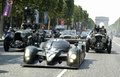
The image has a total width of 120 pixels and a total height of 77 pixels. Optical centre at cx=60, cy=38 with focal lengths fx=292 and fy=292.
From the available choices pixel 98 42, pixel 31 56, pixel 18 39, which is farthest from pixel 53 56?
pixel 98 42

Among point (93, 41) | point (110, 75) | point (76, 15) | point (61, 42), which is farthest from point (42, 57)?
point (76, 15)

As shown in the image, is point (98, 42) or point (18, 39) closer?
point (18, 39)

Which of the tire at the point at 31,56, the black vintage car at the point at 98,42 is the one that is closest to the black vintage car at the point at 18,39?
the black vintage car at the point at 98,42

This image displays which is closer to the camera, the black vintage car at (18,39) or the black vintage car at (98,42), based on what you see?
the black vintage car at (18,39)

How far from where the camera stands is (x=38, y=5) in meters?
56.1

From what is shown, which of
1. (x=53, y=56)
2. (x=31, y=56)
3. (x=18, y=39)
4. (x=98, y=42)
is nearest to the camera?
(x=53, y=56)

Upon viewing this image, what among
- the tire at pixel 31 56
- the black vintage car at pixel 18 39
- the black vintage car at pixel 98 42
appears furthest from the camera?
the black vintage car at pixel 98 42

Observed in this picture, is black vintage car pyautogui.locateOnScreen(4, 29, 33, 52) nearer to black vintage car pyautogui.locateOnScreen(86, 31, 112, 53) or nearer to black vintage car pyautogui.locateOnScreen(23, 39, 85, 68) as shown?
black vintage car pyautogui.locateOnScreen(86, 31, 112, 53)

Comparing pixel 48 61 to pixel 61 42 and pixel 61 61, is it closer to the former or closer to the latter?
pixel 61 61

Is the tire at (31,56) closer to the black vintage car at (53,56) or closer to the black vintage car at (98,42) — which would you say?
the black vintage car at (53,56)

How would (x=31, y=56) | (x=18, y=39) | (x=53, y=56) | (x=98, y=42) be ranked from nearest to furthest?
(x=53, y=56), (x=31, y=56), (x=18, y=39), (x=98, y=42)

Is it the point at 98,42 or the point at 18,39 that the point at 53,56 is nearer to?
the point at 18,39

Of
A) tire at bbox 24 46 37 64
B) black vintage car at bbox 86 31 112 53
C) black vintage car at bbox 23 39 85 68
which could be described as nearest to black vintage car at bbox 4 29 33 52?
black vintage car at bbox 86 31 112 53

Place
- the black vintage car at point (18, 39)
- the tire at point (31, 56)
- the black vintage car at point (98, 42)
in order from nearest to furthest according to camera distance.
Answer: the tire at point (31, 56) → the black vintage car at point (18, 39) → the black vintage car at point (98, 42)
